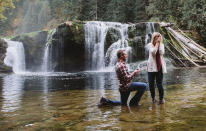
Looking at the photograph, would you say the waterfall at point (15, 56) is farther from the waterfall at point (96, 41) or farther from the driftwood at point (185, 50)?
the driftwood at point (185, 50)

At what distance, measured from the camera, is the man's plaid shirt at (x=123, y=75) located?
17.6ft

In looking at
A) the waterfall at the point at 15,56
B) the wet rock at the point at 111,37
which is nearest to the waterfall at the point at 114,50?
the wet rock at the point at 111,37

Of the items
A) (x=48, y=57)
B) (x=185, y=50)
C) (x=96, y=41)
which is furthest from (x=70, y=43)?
(x=185, y=50)

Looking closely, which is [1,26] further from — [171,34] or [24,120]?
[24,120]

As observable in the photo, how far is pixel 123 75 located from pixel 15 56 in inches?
1045

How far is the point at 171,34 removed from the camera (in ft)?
80.3

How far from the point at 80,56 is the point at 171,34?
10.4 meters

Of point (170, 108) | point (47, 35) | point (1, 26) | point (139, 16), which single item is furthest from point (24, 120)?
point (1, 26)

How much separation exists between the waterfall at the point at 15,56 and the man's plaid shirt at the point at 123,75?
84.7ft

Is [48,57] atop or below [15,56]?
below

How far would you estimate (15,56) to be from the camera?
29.2 m

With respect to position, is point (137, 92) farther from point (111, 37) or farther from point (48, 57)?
point (48, 57)

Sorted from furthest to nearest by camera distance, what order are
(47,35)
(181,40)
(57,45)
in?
1. (47,35)
2. (57,45)
3. (181,40)

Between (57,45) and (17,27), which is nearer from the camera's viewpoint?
(57,45)
